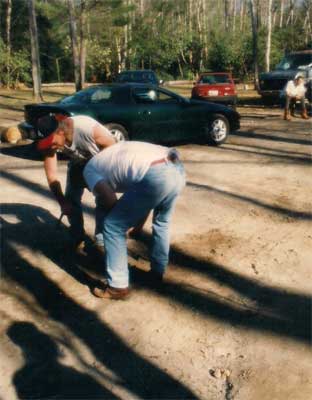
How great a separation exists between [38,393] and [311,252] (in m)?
3.13

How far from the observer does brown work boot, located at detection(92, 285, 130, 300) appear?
3807 millimetres

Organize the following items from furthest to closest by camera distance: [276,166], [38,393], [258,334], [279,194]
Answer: [276,166] → [279,194] → [258,334] → [38,393]

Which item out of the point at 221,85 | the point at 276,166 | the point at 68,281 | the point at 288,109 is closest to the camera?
the point at 68,281

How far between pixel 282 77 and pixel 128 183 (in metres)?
16.9

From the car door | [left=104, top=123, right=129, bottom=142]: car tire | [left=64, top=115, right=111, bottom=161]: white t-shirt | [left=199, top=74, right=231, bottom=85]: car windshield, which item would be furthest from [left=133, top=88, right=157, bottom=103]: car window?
[left=199, top=74, right=231, bottom=85]: car windshield

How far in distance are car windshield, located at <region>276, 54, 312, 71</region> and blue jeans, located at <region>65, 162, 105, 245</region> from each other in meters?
17.4

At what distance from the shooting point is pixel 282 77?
61.6ft

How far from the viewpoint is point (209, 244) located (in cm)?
510

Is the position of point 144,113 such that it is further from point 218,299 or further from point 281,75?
point 281,75

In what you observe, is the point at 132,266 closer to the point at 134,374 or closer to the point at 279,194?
the point at 134,374

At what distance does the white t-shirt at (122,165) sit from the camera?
3.38 m

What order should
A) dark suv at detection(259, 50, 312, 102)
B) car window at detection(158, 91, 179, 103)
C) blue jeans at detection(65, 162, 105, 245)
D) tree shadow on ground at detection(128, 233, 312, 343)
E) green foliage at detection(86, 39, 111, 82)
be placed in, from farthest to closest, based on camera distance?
green foliage at detection(86, 39, 111, 82)
dark suv at detection(259, 50, 312, 102)
car window at detection(158, 91, 179, 103)
blue jeans at detection(65, 162, 105, 245)
tree shadow on ground at detection(128, 233, 312, 343)

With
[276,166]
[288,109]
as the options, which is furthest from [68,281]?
[288,109]

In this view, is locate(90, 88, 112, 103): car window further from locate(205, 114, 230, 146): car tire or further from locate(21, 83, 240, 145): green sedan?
locate(205, 114, 230, 146): car tire
